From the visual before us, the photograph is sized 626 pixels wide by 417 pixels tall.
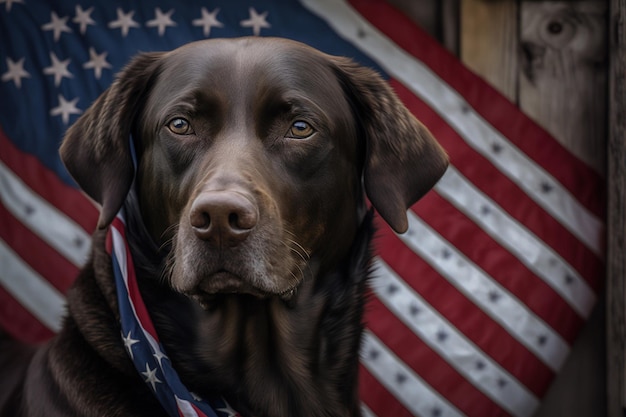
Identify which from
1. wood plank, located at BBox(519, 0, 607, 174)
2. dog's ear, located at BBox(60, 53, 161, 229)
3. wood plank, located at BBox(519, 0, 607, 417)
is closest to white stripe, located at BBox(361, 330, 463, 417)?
wood plank, located at BBox(519, 0, 607, 417)

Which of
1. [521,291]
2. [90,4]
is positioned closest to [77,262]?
[90,4]

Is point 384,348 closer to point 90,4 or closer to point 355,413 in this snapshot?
point 355,413

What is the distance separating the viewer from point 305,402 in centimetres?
238

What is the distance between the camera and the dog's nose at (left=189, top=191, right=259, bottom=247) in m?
1.86

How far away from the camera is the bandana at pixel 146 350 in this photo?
2.17 m

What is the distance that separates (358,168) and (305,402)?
28.0 inches

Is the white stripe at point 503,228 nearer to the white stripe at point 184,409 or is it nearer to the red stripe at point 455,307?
the red stripe at point 455,307

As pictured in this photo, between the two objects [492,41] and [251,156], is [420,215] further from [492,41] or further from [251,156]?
[251,156]

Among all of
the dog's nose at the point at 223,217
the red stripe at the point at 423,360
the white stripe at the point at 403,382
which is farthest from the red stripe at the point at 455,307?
the dog's nose at the point at 223,217

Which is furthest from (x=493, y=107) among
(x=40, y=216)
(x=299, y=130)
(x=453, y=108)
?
(x=40, y=216)

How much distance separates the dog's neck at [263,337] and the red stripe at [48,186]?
1226mm

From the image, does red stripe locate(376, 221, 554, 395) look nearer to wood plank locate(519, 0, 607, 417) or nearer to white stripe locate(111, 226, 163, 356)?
wood plank locate(519, 0, 607, 417)

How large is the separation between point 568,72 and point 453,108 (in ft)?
1.85

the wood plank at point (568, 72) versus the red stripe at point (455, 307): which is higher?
the wood plank at point (568, 72)
